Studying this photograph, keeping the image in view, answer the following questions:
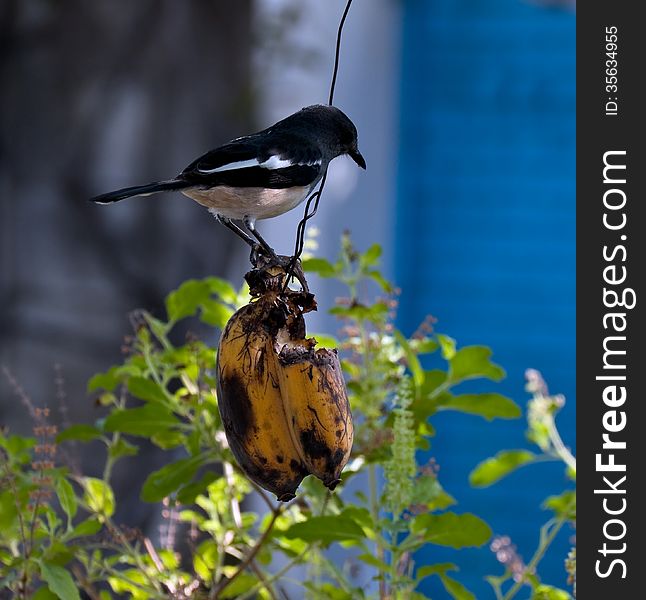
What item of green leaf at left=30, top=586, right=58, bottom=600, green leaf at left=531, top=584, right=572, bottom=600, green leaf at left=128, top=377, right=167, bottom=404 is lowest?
green leaf at left=30, top=586, right=58, bottom=600

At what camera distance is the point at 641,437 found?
165cm

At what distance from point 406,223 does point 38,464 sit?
277 cm

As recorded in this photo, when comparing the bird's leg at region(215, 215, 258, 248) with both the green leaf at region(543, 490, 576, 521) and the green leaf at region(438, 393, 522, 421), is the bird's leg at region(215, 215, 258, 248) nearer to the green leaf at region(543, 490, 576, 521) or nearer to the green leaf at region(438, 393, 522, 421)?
the green leaf at region(438, 393, 522, 421)

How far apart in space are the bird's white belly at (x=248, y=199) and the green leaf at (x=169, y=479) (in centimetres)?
31

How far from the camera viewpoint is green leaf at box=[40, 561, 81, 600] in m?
1.01

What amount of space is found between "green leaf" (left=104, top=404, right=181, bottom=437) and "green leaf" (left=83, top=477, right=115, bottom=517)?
0.41 ft

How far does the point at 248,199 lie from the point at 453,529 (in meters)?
0.41

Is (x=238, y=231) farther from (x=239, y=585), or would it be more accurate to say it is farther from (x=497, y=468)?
(x=497, y=468)

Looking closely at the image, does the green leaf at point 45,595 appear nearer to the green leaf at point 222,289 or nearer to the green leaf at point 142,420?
the green leaf at point 142,420

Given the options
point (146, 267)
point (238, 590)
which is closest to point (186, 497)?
point (238, 590)

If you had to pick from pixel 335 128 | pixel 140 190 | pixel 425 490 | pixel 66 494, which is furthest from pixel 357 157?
pixel 66 494

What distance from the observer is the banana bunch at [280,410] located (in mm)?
972

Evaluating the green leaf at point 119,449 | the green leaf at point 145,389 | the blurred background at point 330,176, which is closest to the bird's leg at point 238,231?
the green leaf at point 145,389

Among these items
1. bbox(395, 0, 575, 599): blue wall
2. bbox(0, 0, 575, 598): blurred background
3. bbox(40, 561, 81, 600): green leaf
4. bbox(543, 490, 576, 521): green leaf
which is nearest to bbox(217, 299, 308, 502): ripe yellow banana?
bbox(40, 561, 81, 600): green leaf
